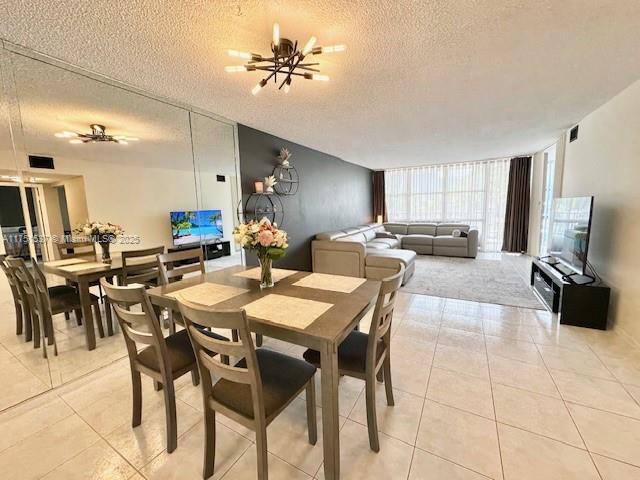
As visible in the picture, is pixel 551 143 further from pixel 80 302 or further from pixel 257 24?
pixel 80 302

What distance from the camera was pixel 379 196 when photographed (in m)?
7.99

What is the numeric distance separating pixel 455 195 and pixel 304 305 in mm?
7006

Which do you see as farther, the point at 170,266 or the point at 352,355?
the point at 170,266

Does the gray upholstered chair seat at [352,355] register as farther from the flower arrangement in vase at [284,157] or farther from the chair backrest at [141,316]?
the flower arrangement in vase at [284,157]

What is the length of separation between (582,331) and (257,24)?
3823mm

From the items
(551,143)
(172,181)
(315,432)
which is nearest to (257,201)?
(172,181)

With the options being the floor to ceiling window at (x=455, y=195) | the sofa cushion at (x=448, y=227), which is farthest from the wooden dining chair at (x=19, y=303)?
the floor to ceiling window at (x=455, y=195)

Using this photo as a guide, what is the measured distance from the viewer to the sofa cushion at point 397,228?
7.24 metres

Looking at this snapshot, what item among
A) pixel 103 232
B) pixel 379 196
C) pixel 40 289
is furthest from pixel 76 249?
pixel 379 196

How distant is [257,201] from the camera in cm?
361

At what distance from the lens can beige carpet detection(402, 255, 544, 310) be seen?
3.52 meters

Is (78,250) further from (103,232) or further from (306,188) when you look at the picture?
(306,188)

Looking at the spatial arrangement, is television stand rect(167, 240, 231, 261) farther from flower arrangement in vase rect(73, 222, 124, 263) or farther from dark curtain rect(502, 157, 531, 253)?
dark curtain rect(502, 157, 531, 253)

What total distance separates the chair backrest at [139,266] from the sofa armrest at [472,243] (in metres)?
6.05
